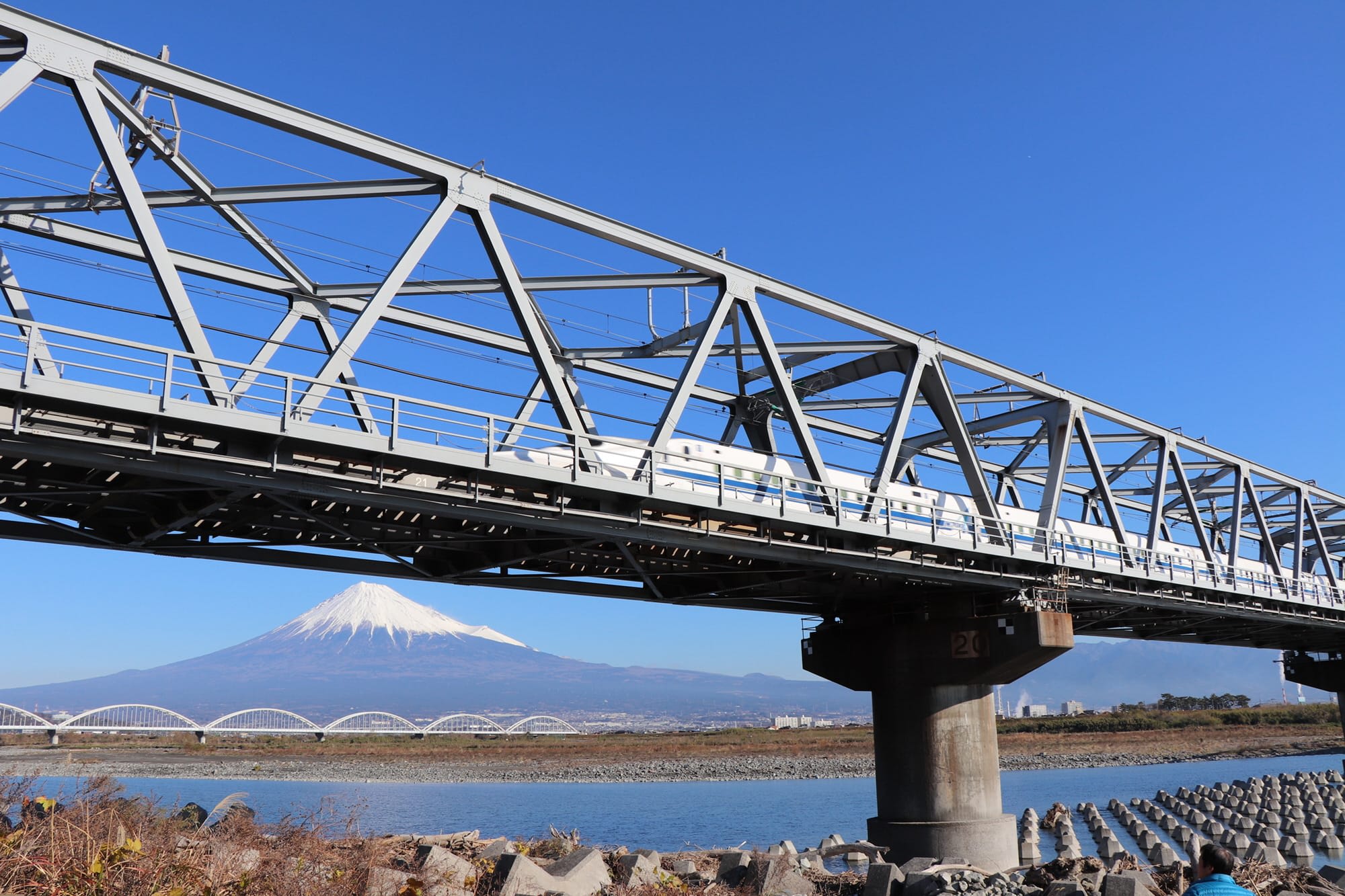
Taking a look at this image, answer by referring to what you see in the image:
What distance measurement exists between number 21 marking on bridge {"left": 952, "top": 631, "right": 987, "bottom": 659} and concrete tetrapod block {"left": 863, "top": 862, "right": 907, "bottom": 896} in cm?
1055

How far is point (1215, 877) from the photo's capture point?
29.2ft

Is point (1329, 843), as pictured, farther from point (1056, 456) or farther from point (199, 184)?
point (199, 184)

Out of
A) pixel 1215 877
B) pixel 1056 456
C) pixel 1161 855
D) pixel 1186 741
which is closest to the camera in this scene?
pixel 1215 877

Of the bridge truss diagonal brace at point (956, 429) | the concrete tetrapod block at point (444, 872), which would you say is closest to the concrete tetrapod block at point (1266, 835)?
the bridge truss diagonal brace at point (956, 429)

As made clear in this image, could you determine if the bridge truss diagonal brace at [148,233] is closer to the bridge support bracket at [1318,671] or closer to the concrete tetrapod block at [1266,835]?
the concrete tetrapod block at [1266,835]

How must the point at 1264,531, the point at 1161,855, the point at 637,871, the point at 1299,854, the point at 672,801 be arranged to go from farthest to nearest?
the point at 672,801
the point at 1264,531
the point at 1299,854
the point at 1161,855
the point at 637,871

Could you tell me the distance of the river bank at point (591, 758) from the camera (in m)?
80.8

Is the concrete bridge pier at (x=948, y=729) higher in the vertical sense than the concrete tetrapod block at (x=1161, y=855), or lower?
higher

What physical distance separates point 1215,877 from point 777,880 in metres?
11.8

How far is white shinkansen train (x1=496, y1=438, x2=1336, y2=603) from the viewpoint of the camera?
2298cm

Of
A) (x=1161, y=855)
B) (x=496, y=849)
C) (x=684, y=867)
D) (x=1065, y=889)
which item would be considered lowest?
(x=1161, y=855)

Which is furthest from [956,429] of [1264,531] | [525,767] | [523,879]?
[525,767]

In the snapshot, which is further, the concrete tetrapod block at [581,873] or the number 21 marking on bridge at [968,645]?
the number 21 marking on bridge at [968,645]

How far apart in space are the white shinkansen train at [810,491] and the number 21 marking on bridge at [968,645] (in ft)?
9.74
